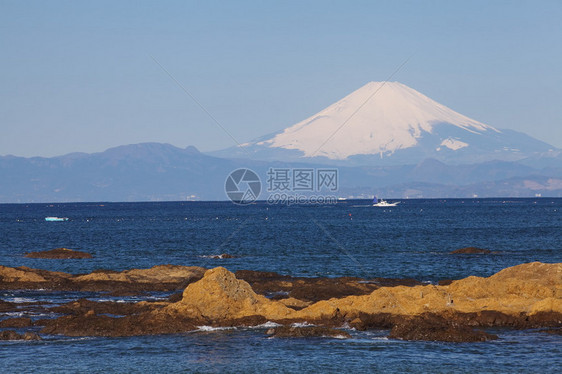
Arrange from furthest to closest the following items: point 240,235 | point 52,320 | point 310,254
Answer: point 240,235 → point 310,254 → point 52,320

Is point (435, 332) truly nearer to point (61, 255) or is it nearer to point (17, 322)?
point (17, 322)

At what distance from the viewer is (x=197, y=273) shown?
54594mm

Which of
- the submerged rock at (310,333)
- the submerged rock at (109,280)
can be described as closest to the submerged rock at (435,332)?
the submerged rock at (310,333)

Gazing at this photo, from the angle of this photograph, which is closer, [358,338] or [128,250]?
[358,338]

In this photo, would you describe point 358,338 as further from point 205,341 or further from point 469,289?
point 469,289

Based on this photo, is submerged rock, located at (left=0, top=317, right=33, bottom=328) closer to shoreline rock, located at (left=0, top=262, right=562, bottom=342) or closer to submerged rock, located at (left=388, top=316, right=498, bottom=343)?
shoreline rock, located at (left=0, top=262, right=562, bottom=342)

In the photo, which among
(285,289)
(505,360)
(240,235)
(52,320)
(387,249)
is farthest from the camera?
(240,235)

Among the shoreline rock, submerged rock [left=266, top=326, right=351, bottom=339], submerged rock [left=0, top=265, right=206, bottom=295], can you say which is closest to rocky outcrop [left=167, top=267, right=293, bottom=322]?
the shoreline rock

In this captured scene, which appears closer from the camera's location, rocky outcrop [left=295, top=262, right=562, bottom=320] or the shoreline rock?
the shoreline rock

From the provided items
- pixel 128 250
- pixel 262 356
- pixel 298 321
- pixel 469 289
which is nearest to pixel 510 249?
pixel 128 250

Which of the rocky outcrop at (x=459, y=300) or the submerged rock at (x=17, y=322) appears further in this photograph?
the rocky outcrop at (x=459, y=300)

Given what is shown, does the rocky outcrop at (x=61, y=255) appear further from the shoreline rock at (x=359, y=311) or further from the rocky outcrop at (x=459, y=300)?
the rocky outcrop at (x=459, y=300)

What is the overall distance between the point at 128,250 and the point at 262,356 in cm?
6089

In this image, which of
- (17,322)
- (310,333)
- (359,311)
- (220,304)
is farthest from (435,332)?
(17,322)
